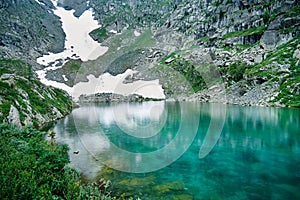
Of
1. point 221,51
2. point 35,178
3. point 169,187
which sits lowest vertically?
point 169,187

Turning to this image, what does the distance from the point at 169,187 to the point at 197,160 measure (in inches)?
258

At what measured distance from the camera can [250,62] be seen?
103188 mm

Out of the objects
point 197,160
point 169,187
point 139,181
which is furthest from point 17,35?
point 169,187

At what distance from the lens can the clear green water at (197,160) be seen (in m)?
14.6

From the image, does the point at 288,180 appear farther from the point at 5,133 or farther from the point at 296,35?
the point at 296,35

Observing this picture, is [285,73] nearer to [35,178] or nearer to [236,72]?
[236,72]

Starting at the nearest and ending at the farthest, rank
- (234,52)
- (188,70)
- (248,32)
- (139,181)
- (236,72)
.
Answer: (139,181) < (236,72) < (234,52) < (248,32) < (188,70)

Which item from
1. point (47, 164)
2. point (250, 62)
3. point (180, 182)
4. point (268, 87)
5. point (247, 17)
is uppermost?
point (247, 17)

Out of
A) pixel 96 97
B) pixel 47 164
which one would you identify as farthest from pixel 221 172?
pixel 96 97

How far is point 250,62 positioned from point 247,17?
50243 millimetres

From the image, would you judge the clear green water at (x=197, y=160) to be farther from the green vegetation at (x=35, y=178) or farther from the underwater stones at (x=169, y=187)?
the green vegetation at (x=35, y=178)

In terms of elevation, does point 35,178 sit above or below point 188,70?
below

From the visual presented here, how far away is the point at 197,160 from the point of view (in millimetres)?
21000

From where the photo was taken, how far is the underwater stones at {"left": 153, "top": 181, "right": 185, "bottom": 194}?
14.6 meters
